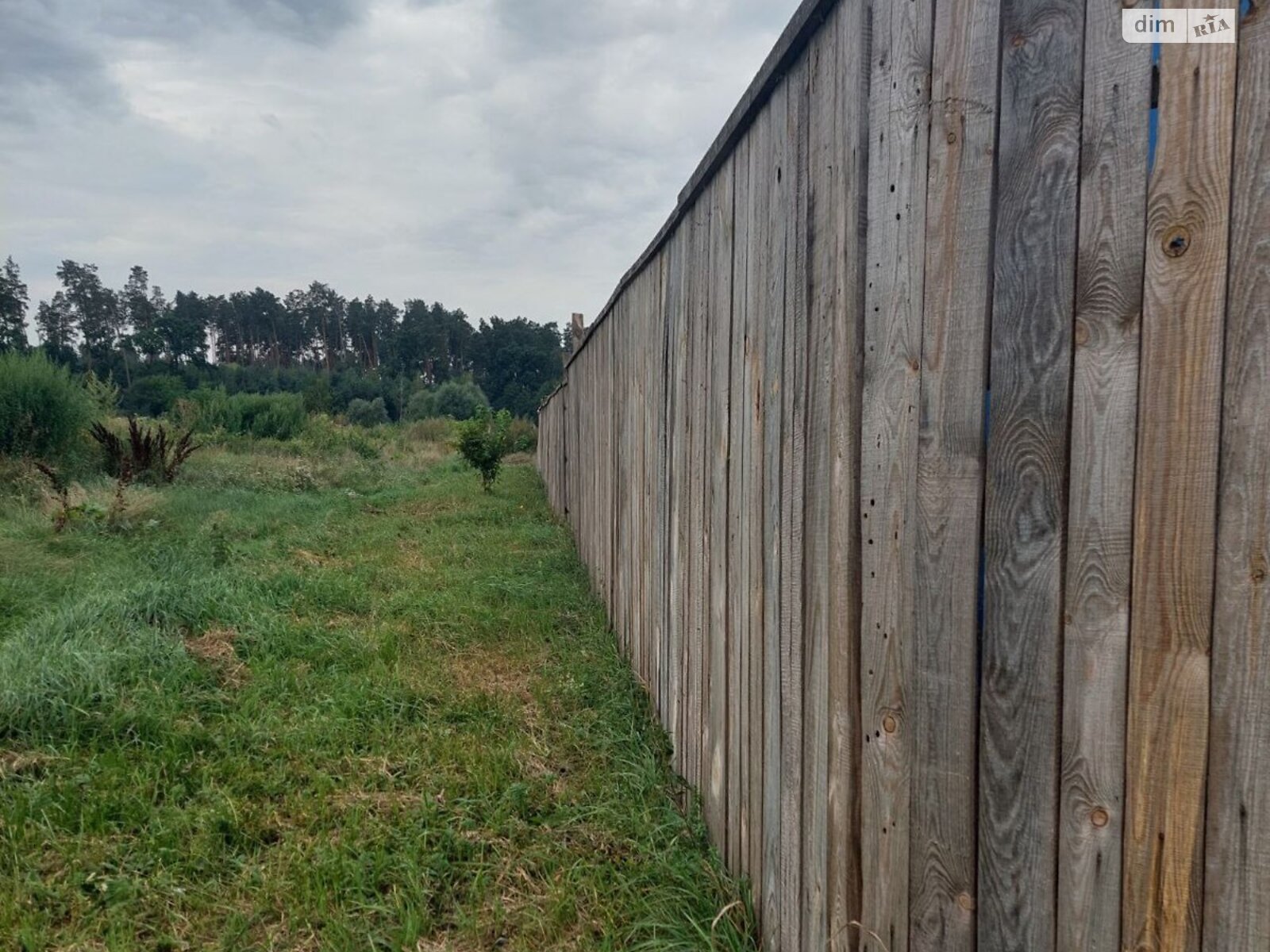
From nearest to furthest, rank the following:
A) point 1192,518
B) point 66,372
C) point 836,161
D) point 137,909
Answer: point 1192,518, point 836,161, point 137,909, point 66,372

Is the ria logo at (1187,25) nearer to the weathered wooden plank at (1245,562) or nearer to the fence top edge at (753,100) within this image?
the weathered wooden plank at (1245,562)

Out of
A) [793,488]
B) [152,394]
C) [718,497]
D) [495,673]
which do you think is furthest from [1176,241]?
[152,394]

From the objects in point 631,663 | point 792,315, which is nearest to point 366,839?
point 631,663

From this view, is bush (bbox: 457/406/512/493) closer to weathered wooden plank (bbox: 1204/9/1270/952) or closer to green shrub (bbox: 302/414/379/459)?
green shrub (bbox: 302/414/379/459)

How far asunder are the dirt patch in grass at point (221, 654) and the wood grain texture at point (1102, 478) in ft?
11.4

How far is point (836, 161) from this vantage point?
48.0 inches

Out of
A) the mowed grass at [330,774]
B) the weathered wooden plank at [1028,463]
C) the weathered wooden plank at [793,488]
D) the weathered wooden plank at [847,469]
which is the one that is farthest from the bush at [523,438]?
the weathered wooden plank at [1028,463]

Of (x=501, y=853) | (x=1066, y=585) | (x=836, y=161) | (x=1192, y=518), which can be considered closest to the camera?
(x=1192, y=518)

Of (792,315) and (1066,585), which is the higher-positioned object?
(792,315)

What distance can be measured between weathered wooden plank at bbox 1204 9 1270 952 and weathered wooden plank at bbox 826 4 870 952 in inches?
19.5

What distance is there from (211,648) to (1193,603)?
4.07 meters

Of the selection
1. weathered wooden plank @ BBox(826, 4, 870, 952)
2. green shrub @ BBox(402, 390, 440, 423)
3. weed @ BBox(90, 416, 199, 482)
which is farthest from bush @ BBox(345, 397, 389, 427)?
weathered wooden plank @ BBox(826, 4, 870, 952)

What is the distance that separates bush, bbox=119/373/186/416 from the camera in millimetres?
33156

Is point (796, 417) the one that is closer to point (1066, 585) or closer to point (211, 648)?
point (1066, 585)
